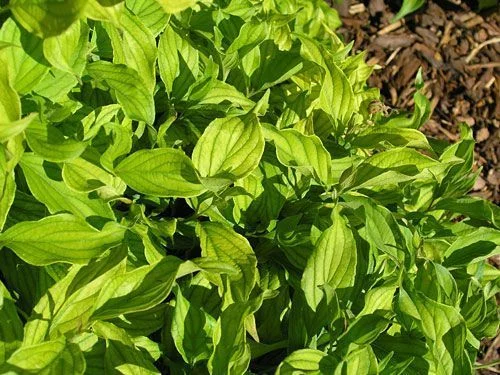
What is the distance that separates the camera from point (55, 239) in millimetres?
1172

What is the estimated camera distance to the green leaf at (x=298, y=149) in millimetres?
1408

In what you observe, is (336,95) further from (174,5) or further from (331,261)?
(174,5)

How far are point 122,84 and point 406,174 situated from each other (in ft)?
1.90

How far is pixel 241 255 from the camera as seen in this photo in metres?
1.32

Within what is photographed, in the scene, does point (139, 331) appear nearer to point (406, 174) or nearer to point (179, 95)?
point (179, 95)

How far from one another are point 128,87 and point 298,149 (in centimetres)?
35

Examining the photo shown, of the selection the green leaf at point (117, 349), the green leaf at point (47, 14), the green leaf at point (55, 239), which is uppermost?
the green leaf at point (47, 14)

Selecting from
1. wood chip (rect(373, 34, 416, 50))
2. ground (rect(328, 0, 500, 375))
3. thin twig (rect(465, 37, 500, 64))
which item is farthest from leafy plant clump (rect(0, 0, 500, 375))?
thin twig (rect(465, 37, 500, 64))

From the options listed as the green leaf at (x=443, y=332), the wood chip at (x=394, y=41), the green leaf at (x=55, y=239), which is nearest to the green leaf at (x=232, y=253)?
the green leaf at (x=55, y=239)

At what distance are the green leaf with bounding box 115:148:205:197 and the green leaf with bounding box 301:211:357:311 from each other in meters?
0.26

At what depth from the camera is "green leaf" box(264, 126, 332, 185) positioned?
1408 mm

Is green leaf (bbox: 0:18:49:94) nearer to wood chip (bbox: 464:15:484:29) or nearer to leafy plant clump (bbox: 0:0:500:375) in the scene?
leafy plant clump (bbox: 0:0:500:375)

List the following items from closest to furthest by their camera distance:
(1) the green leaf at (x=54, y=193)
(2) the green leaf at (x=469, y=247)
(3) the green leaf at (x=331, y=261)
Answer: (1) the green leaf at (x=54, y=193) → (3) the green leaf at (x=331, y=261) → (2) the green leaf at (x=469, y=247)

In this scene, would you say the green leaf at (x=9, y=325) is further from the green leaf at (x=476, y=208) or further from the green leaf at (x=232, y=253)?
the green leaf at (x=476, y=208)
